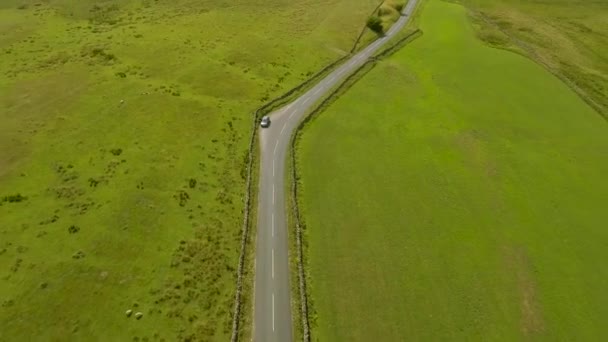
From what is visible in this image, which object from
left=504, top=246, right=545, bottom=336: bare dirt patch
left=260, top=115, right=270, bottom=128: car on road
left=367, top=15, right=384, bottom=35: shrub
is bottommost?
left=504, top=246, right=545, bottom=336: bare dirt patch

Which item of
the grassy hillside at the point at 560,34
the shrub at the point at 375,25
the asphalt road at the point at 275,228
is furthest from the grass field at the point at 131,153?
the grassy hillside at the point at 560,34

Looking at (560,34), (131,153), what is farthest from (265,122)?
(560,34)

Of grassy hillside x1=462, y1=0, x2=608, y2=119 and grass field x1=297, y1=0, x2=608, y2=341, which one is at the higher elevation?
grassy hillside x1=462, y1=0, x2=608, y2=119

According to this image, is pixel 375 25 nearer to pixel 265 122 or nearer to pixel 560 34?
pixel 265 122

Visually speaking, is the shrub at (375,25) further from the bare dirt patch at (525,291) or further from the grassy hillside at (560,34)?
the bare dirt patch at (525,291)

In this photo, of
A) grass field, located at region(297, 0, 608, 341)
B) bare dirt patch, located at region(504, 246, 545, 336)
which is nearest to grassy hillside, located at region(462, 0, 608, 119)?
grass field, located at region(297, 0, 608, 341)

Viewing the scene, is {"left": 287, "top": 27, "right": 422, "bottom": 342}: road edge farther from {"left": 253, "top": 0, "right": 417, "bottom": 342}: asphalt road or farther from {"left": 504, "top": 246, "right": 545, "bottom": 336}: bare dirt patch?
{"left": 504, "top": 246, "right": 545, "bottom": 336}: bare dirt patch

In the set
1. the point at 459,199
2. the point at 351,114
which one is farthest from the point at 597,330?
the point at 351,114
